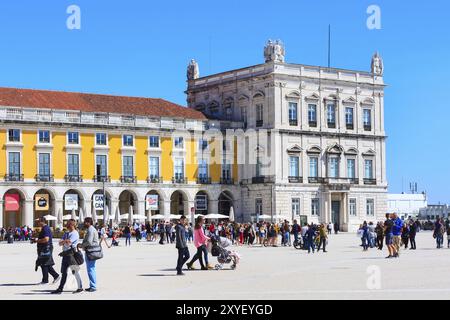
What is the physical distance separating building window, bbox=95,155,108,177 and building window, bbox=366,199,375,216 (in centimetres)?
2352

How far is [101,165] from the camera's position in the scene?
232 ft

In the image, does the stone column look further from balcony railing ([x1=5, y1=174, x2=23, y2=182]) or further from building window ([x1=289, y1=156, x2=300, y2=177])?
building window ([x1=289, y1=156, x2=300, y2=177])

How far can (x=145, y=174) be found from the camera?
7300cm

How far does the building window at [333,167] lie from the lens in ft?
262

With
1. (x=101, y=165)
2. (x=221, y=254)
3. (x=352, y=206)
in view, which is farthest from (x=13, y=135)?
(x=221, y=254)

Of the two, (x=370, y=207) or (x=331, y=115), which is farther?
(x=370, y=207)

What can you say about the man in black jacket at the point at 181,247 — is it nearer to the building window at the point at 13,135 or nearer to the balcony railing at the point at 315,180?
the building window at the point at 13,135

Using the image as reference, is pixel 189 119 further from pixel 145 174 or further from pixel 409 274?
pixel 409 274

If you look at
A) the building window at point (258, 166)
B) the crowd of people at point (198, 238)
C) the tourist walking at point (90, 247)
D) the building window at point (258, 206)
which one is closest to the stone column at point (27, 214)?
the crowd of people at point (198, 238)

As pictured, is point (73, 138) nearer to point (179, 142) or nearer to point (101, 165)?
point (101, 165)

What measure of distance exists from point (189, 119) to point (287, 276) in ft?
168

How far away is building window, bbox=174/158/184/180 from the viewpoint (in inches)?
2938

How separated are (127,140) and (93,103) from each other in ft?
12.8

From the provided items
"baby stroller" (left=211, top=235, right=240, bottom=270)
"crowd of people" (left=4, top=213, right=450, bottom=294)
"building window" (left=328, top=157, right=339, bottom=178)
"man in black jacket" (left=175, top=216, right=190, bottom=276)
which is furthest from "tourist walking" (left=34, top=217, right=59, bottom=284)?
"building window" (left=328, top=157, right=339, bottom=178)
